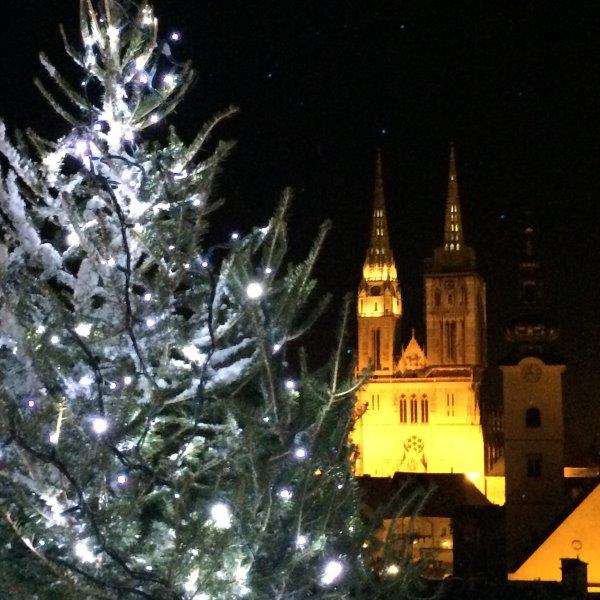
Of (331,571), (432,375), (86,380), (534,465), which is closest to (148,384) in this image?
(86,380)

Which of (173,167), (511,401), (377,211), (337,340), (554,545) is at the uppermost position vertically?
(377,211)

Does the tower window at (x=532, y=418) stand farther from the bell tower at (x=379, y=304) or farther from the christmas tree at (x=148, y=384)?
the bell tower at (x=379, y=304)

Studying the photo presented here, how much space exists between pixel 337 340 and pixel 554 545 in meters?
20.0

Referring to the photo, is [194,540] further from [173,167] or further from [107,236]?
[173,167]

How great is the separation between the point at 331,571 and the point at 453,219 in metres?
80.1

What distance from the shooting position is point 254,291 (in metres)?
4.63

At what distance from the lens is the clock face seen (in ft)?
118

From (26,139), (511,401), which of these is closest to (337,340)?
(26,139)

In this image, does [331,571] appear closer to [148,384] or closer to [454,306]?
[148,384]

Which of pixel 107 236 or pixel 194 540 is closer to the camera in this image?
pixel 194 540

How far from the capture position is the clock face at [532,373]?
36.1m

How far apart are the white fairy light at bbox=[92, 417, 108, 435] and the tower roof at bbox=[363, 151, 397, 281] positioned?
252ft

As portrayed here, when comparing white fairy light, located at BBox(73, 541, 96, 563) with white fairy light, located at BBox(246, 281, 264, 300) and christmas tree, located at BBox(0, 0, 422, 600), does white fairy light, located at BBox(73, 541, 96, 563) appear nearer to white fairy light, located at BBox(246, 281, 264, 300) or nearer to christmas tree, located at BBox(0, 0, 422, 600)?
christmas tree, located at BBox(0, 0, 422, 600)

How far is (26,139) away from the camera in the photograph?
525 cm
